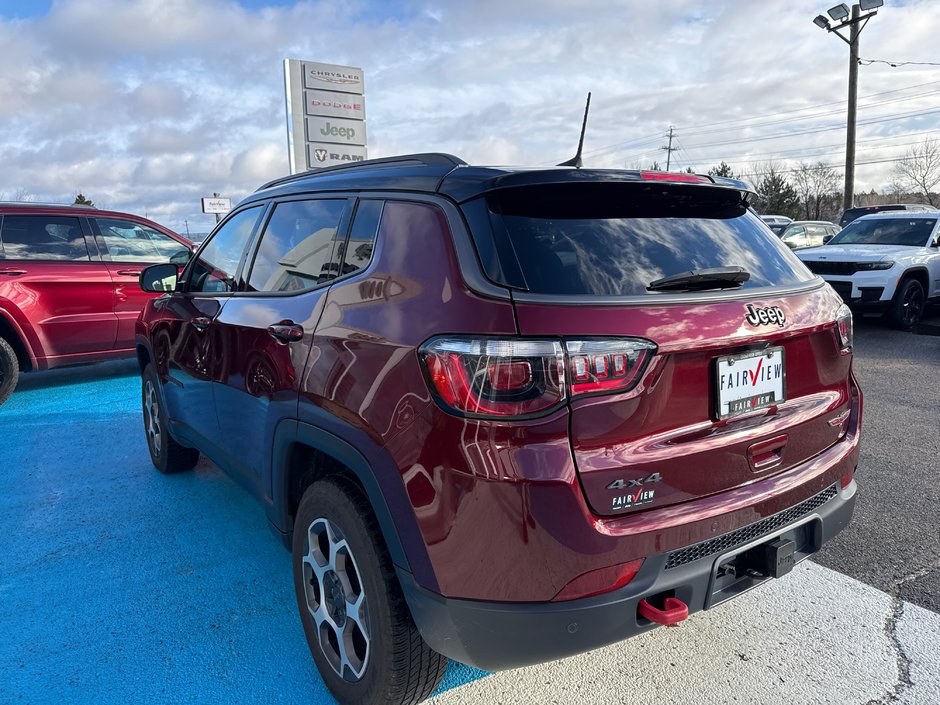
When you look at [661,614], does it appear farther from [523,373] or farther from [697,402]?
[523,373]

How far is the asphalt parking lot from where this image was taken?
2.36 m

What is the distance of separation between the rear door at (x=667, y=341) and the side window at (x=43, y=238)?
21.4ft

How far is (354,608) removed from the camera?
2.15 meters

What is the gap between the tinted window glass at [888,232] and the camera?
10234 millimetres

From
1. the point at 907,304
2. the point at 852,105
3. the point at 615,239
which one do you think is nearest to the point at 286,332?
the point at 615,239

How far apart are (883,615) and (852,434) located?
0.86m

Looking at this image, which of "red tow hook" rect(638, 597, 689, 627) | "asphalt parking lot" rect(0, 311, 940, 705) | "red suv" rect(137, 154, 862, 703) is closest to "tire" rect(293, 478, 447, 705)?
"red suv" rect(137, 154, 862, 703)

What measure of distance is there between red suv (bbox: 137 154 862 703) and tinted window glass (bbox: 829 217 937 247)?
9548 mm

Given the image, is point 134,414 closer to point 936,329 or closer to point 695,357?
point 695,357

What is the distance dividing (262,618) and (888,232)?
11.1m

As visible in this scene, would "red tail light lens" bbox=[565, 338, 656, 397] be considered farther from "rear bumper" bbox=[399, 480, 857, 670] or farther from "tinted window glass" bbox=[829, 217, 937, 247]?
"tinted window glass" bbox=[829, 217, 937, 247]

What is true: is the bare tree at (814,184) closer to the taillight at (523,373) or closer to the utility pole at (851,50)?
the utility pole at (851,50)

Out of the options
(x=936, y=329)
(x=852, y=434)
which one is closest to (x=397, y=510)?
(x=852, y=434)

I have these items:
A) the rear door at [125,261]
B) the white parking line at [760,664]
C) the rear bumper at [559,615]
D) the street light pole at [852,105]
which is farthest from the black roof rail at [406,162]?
the street light pole at [852,105]
